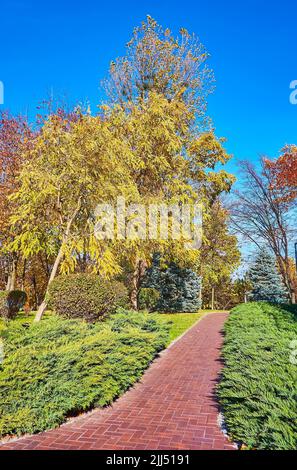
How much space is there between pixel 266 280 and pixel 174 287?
8424 millimetres

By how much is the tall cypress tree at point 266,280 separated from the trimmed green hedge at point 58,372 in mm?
19368

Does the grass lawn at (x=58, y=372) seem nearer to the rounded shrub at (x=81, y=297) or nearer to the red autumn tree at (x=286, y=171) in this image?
the rounded shrub at (x=81, y=297)

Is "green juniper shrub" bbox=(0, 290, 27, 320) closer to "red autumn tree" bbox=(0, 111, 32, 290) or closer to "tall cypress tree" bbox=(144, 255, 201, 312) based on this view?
"red autumn tree" bbox=(0, 111, 32, 290)

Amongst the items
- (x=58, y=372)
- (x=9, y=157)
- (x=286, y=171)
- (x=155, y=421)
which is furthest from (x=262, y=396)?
(x=286, y=171)

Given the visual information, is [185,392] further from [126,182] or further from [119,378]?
[126,182]

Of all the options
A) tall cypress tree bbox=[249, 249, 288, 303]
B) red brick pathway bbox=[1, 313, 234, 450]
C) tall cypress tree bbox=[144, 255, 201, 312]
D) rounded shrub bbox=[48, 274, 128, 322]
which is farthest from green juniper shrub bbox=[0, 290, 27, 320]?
tall cypress tree bbox=[249, 249, 288, 303]

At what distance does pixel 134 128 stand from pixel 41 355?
12518 millimetres

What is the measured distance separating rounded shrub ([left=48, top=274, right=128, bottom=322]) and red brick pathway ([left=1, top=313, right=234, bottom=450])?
145 inches

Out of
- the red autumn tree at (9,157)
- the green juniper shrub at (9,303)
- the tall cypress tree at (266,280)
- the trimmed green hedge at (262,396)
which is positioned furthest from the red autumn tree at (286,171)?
the green juniper shrub at (9,303)

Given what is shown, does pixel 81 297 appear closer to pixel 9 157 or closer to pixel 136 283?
pixel 136 283

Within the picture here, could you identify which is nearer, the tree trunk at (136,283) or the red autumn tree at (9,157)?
the red autumn tree at (9,157)

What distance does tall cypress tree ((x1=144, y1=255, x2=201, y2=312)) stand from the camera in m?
A: 19.6

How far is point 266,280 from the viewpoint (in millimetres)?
24297

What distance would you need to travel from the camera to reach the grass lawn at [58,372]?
13.5 ft
